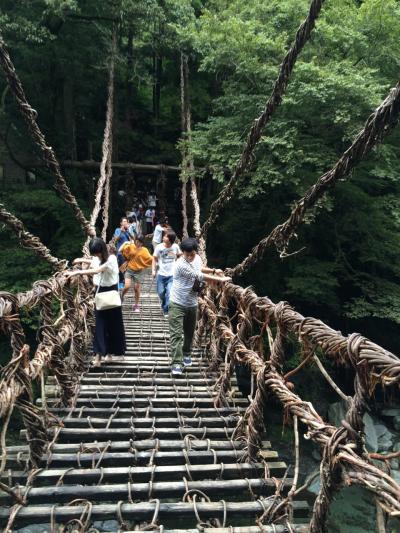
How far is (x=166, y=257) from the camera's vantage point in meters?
4.37

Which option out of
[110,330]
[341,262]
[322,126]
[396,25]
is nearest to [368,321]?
[341,262]

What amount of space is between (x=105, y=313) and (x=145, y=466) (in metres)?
1.43

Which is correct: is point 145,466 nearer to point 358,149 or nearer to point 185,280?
point 185,280

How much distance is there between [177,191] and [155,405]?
39.6ft

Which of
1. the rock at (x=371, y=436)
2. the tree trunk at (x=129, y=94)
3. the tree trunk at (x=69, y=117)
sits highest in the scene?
the tree trunk at (x=129, y=94)

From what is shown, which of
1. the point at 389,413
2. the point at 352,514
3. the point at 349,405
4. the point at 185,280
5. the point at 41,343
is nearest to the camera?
the point at 349,405

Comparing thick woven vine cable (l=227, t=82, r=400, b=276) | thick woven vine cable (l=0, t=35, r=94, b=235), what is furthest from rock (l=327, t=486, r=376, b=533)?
thick woven vine cable (l=0, t=35, r=94, b=235)

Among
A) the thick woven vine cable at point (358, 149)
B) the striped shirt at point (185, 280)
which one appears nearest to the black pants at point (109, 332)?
the striped shirt at point (185, 280)

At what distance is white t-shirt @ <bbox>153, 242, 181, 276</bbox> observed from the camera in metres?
4.32

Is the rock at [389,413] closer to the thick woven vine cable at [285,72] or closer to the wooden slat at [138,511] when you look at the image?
the thick woven vine cable at [285,72]

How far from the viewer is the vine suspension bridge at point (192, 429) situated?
1089 mm

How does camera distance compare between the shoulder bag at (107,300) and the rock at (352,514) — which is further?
the rock at (352,514)

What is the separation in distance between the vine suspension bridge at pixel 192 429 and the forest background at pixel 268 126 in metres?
3.89

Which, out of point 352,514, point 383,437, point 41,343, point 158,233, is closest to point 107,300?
point 41,343
